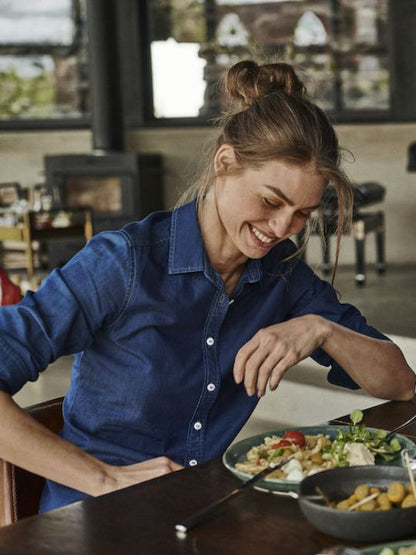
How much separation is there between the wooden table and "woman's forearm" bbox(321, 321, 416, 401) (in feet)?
1.52

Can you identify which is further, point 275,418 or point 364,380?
point 275,418

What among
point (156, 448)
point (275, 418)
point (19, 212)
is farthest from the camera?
point (19, 212)

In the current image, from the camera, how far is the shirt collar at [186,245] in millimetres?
1761

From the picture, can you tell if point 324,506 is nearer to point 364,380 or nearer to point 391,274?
point 364,380

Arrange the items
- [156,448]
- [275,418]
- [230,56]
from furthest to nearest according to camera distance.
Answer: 1. [230,56]
2. [275,418]
3. [156,448]

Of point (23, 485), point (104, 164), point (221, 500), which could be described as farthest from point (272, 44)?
point (221, 500)

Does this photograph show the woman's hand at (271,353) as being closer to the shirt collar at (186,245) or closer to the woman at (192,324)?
the woman at (192,324)

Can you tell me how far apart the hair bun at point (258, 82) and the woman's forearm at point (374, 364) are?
1.36 ft

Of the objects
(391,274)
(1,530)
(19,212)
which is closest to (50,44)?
(19,212)

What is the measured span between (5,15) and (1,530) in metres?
8.77

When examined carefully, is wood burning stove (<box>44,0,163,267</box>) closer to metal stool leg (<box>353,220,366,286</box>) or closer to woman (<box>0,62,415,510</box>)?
metal stool leg (<box>353,220,366,286</box>)

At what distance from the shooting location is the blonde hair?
5.42ft

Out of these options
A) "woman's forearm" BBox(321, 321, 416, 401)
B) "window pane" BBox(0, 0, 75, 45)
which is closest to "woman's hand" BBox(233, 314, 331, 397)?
"woman's forearm" BBox(321, 321, 416, 401)

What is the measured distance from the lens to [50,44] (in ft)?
30.9
